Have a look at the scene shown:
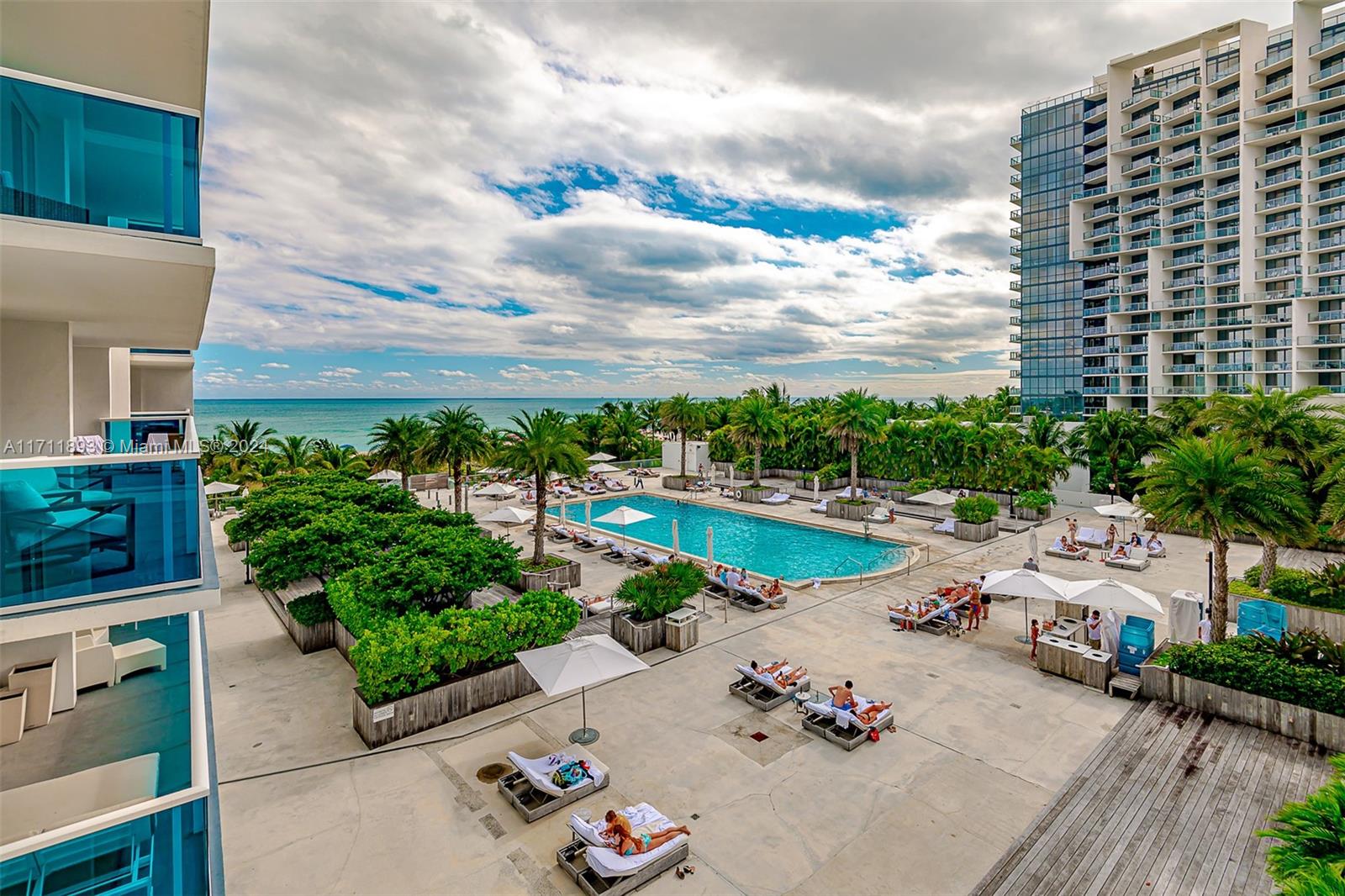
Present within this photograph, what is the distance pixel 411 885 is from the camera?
306 inches

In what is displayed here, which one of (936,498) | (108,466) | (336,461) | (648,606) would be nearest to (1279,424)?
(936,498)

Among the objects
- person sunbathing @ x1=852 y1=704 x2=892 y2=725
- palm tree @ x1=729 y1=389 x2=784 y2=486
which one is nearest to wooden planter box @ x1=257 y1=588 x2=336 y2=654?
person sunbathing @ x1=852 y1=704 x2=892 y2=725

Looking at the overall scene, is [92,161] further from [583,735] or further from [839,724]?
[839,724]

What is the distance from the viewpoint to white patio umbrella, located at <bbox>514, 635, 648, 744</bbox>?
10.3 meters

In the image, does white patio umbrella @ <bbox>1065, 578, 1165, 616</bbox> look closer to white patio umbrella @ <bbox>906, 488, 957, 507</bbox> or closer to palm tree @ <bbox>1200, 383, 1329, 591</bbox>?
palm tree @ <bbox>1200, 383, 1329, 591</bbox>

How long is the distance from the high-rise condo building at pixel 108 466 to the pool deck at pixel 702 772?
346cm

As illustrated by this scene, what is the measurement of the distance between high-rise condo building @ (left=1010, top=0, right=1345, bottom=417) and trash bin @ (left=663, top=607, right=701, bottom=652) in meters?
49.8

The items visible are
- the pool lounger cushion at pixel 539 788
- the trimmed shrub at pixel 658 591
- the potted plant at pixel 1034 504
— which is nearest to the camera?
the pool lounger cushion at pixel 539 788

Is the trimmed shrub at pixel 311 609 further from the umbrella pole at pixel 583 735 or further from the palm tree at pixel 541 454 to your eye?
the umbrella pole at pixel 583 735

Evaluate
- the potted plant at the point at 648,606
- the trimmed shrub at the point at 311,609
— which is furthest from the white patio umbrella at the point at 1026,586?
the trimmed shrub at the point at 311,609

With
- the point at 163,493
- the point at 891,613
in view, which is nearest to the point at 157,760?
the point at 163,493

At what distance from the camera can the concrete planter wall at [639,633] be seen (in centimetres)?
1492

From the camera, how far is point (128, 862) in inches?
153

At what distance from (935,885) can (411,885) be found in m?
6.66
